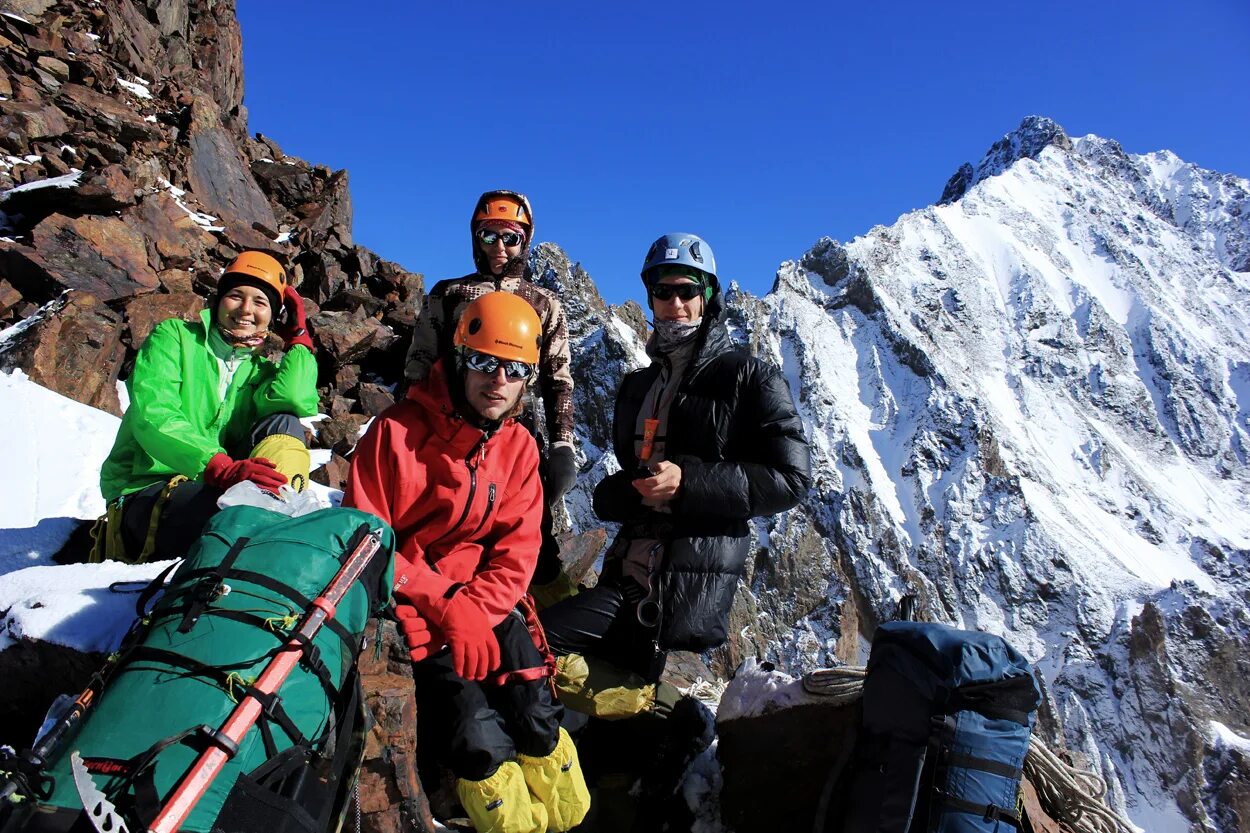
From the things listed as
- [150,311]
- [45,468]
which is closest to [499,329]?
[45,468]

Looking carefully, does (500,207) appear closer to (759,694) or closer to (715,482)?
(715,482)

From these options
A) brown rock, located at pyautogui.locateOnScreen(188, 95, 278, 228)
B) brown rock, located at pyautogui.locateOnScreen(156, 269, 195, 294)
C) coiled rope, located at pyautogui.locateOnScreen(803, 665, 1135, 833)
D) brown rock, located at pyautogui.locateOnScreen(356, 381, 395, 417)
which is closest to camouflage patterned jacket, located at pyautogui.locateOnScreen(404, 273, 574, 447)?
coiled rope, located at pyautogui.locateOnScreen(803, 665, 1135, 833)

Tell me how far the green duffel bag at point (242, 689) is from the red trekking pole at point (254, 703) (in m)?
0.04

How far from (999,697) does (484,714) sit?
8.11ft

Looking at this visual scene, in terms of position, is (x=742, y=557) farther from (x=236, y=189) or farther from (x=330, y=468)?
(x=236, y=189)

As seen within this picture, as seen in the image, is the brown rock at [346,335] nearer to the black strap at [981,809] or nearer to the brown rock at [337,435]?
the brown rock at [337,435]

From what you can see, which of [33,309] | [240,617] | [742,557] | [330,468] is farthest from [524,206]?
[33,309]

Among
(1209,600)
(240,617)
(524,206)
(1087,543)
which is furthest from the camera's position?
(1087,543)

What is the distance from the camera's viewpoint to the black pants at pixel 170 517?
13.2ft

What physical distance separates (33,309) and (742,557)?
1190cm

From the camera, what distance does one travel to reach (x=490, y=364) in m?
3.71

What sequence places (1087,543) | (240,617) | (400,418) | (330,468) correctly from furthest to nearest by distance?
Answer: (1087,543)
(330,468)
(400,418)
(240,617)

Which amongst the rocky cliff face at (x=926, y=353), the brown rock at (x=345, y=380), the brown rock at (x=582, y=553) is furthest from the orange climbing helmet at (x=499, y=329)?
the brown rock at (x=345, y=380)

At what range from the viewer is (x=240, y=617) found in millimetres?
2324
